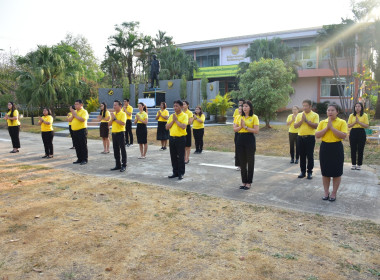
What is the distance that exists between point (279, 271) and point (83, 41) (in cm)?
5411

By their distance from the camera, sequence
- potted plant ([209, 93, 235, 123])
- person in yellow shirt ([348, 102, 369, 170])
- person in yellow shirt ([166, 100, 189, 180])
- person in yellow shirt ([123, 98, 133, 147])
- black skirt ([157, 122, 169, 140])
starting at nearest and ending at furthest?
person in yellow shirt ([166, 100, 189, 180]) → person in yellow shirt ([348, 102, 369, 170]) → black skirt ([157, 122, 169, 140]) → person in yellow shirt ([123, 98, 133, 147]) → potted plant ([209, 93, 235, 123])

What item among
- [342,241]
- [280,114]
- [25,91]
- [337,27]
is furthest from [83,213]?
[280,114]

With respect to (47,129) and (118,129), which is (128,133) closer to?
(47,129)

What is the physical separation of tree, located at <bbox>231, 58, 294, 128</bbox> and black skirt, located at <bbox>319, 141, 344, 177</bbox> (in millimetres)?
11668

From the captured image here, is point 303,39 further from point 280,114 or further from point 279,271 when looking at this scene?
point 279,271

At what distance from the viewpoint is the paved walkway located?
5.09 meters

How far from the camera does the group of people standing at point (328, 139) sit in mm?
5141

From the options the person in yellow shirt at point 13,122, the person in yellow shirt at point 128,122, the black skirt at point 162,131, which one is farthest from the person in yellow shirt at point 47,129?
the black skirt at point 162,131

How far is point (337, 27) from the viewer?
2470cm

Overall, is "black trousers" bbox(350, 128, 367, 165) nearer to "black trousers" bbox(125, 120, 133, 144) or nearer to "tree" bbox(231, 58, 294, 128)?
"black trousers" bbox(125, 120, 133, 144)

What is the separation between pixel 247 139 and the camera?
5.86m

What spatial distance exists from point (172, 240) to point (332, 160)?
3.04 meters

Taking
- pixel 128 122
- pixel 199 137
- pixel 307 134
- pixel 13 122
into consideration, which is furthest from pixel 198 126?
pixel 13 122

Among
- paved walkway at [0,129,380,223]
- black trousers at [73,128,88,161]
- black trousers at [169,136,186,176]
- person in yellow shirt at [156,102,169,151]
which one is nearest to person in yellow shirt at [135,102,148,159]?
paved walkway at [0,129,380,223]
